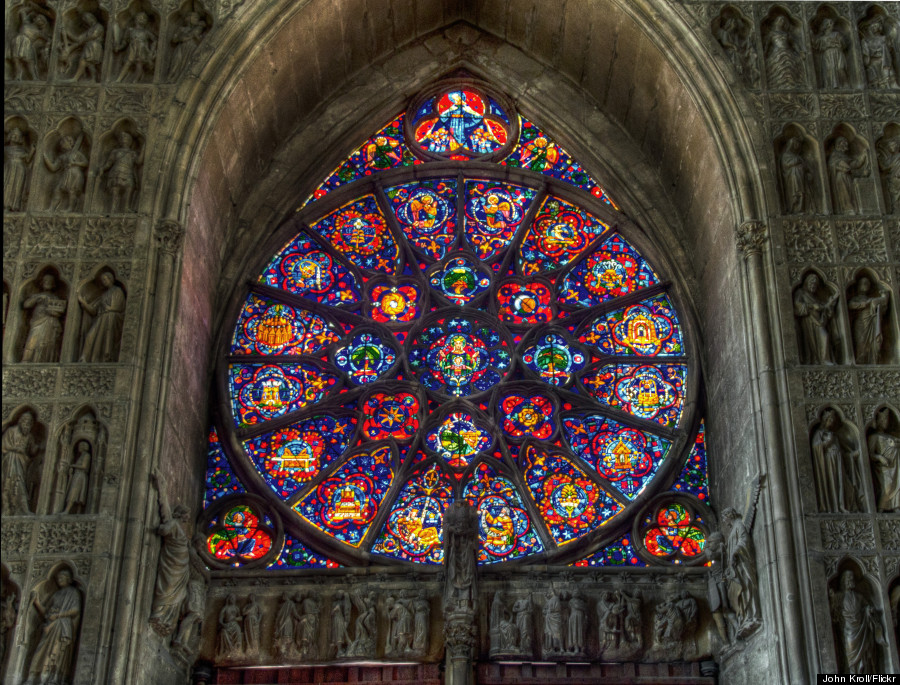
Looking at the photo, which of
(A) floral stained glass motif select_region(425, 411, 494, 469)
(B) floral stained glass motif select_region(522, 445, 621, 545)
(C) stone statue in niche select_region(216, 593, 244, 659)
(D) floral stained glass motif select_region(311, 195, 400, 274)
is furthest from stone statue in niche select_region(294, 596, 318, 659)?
(D) floral stained glass motif select_region(311, 195, 400, 274)

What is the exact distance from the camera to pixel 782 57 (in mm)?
11070

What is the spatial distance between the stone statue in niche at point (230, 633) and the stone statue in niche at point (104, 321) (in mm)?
2423

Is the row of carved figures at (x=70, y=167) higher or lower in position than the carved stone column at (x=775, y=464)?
higher

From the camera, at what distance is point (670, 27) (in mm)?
11258

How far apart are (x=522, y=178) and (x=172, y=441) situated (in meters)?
5.14

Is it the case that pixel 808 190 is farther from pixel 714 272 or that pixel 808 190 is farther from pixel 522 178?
pixel 522 178

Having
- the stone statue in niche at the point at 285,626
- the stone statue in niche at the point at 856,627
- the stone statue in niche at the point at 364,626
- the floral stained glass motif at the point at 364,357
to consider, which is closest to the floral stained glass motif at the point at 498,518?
the stone statue in niche at the point at 364,626

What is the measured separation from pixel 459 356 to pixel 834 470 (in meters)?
4.03

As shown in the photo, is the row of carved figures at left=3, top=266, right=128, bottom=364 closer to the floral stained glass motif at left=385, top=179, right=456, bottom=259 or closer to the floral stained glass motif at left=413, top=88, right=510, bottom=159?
the floral stained glass motif at left=385, top=179, right=456, bottom=259

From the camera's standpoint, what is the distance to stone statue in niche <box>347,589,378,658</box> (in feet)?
32.5

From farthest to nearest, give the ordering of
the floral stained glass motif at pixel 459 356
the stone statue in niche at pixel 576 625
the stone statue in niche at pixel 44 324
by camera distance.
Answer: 1. the floral stained glass motif at pixel 459 356
2. the stone statue in niche at pixel 576 625
3. the stone statue in niche at pixel 44 324

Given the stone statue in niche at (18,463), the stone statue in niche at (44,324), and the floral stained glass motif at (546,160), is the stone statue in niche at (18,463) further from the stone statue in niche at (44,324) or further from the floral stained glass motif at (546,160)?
the floral stained glass motif at (546,160)

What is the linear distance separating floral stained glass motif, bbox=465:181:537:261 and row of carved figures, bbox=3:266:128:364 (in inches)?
164

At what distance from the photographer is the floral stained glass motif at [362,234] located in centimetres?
1242
